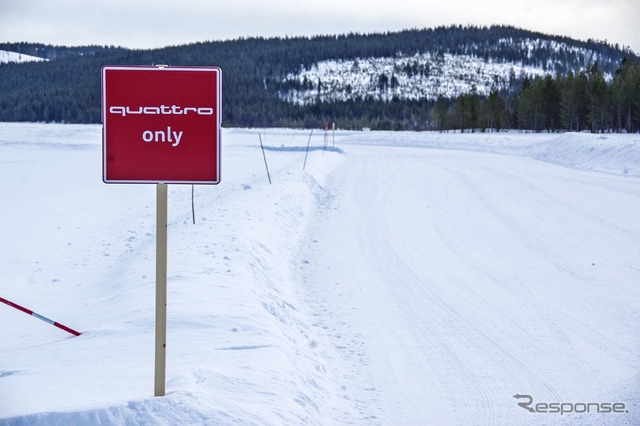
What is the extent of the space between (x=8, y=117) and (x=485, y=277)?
136698mm

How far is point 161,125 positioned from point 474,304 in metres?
4.62

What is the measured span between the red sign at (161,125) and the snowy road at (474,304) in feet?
7.21

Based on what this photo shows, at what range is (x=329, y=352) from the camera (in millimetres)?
5684

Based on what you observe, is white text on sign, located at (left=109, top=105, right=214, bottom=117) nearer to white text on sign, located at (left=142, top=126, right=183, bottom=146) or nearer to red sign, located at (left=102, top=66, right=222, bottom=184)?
red sign, located at (left=102, top=66, right=222, bottom=184)

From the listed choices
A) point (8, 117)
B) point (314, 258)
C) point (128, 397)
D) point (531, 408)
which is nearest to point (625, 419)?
point (531, 408)

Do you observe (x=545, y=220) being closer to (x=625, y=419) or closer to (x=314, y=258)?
(x=314, y=258)

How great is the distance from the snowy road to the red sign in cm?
220

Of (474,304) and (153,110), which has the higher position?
(153,110)

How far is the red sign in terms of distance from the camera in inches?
141

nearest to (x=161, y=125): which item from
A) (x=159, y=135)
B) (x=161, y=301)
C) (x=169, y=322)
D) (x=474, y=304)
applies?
(x=159, y=135)

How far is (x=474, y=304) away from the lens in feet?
22.9

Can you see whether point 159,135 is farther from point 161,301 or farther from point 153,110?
point 161,301

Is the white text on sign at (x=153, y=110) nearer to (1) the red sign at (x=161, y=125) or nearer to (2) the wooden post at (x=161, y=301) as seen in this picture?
(1) the red sign at (x=161, y=125)

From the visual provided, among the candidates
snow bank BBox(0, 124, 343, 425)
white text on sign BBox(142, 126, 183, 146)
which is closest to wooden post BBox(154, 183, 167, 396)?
snow bank BBox(0, 124, 343, 425)
